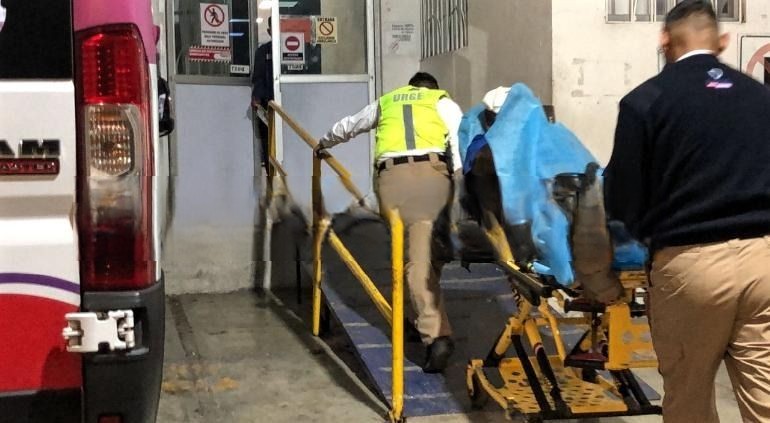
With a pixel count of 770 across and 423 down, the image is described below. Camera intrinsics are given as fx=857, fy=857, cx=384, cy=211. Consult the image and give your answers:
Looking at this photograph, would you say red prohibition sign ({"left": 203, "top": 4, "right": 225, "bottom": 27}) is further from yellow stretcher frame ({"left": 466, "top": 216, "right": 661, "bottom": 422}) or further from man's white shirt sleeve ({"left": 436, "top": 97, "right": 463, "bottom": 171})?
yellow stretcher frame ({"left": 466, "top": 216, "right": 661, "bottom": 422})

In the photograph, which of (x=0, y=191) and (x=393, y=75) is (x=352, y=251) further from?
(x=0, y=191)

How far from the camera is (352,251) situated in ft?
18.7

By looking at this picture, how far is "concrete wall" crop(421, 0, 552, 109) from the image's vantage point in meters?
5.34

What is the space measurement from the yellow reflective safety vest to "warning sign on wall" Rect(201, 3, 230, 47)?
3.19 meters

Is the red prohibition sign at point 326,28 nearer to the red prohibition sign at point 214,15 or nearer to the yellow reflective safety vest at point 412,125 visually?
the red prohibition sign at point 214,15

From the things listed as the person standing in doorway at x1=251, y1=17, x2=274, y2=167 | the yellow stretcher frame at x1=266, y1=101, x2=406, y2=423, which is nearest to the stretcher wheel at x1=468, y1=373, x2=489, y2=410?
the yellow stretcher frame at x1=266, y1=101, x2=406, y2=423

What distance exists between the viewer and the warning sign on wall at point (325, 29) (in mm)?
7707

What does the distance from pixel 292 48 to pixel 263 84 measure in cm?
60

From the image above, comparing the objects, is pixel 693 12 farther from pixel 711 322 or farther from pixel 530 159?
pixel 530 159

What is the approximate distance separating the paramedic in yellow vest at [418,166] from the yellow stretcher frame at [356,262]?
0.51 feet

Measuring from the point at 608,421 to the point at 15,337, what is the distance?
279 centimetres

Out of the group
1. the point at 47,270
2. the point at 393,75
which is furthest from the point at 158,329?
the point at 393,75

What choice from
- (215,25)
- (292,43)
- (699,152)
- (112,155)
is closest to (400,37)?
(292,43)

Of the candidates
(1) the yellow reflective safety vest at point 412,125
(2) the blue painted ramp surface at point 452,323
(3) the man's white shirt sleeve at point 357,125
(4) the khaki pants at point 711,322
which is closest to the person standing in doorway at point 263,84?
(2) the blue painted ramp surface at point 452,323
